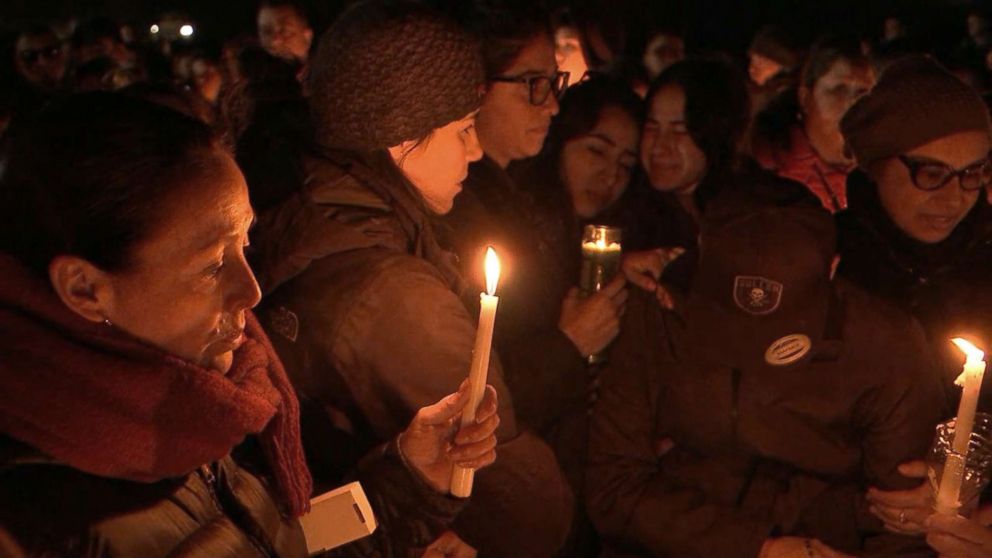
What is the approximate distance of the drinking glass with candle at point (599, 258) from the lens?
2.63 meters

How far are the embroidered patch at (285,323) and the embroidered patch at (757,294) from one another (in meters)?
1.06

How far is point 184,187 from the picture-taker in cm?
133

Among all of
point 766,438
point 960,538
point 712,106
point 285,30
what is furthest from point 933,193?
point 285,30

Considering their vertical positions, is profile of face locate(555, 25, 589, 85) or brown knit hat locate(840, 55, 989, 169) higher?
brown knit hat locate(840, 55, 989, 169)

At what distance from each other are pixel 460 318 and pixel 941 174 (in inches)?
61.5

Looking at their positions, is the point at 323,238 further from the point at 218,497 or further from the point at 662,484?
the point at 662,484

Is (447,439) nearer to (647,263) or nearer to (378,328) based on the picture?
(378,328)

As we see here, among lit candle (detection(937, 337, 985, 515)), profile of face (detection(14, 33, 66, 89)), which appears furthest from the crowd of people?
profile of face (detection(14, 33, 66, 89))

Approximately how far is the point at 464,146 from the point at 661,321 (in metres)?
0.72

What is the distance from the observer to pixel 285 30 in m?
7.01

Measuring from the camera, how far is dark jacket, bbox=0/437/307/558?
1160mm

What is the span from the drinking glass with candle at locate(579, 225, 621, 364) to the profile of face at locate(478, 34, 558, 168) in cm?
51

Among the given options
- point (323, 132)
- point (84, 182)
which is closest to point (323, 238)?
point (323, 132)

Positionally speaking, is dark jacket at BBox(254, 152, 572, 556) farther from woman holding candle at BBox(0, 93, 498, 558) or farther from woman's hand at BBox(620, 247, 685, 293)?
woman's hand at BBox(620, 247, 685, 293)
